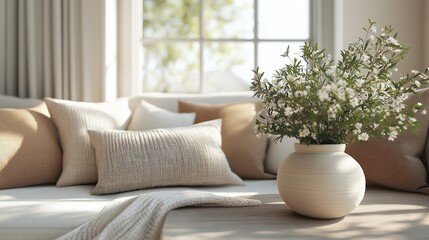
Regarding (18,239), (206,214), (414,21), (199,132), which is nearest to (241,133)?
Answer: (199,132)

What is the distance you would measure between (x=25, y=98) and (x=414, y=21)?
2.58 m

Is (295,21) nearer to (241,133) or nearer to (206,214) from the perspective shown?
(241,133)

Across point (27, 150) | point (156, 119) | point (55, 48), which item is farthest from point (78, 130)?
point (55, 48)

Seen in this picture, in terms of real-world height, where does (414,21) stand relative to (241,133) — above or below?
above

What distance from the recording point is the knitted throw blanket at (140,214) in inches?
64.4

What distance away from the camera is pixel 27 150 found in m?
2.46

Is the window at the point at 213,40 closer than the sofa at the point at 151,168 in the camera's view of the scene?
No

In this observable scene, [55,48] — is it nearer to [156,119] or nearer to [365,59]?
[156,119]

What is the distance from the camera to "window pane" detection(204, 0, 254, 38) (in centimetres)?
351

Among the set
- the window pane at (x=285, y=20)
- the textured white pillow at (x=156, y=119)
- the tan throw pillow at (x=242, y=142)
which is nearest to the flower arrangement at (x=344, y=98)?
the tan throw pillow at (x=242, y=142)

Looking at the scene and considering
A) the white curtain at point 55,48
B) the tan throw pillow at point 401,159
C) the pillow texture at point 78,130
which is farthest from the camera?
the white curtain at point 55,48

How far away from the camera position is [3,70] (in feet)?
10.5

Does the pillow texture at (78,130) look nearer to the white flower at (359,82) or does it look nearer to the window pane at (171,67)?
the window pane at (171,67)

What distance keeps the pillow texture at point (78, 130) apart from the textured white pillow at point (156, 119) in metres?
0.10
